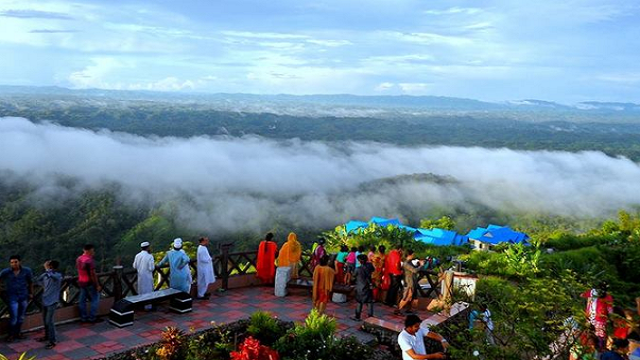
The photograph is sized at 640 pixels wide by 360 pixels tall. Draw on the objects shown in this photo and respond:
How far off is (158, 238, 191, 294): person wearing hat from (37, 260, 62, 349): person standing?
8.40ft

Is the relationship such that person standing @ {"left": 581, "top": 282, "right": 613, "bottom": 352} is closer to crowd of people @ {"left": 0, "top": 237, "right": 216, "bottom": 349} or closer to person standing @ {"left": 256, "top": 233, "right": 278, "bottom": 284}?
person standing @ {"left": 256, "top": 233, "right": 278, "bottom": 284}

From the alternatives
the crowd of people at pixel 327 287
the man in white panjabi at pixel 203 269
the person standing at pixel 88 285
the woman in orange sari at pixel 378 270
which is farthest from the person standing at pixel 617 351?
the person standing at pixel 88 285

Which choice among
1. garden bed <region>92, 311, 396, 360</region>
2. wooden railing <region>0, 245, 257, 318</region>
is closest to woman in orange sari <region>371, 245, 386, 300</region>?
garden bed <region>92, 311, 396, 360</region>

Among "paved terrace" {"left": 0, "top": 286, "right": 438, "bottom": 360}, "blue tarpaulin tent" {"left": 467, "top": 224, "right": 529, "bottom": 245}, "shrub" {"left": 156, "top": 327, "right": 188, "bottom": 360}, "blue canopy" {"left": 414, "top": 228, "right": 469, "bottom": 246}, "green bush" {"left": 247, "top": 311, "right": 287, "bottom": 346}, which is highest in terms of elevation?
"shrub" {"left": 156, "top": 327, "right": 188, "bottom": 360}

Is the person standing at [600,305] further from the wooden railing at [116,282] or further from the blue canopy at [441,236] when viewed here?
the blue canopy at [441,236]

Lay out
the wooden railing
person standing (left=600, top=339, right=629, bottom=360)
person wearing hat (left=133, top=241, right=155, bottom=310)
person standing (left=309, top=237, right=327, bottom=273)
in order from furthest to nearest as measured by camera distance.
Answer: person standing (left=309, top=237, right=327, bottom=273), person wearing hat (left=133, top=241, right=155, bottom=310), the wooden railing, person standing (left=600, top=339, right=629, bottom=360)

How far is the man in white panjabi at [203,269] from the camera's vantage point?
11328 millimetres

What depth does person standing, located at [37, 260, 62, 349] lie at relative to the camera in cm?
851

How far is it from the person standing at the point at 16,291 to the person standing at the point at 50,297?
0.25m

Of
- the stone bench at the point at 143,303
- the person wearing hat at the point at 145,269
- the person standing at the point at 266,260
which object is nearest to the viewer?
the stone bench at the point at 143,303

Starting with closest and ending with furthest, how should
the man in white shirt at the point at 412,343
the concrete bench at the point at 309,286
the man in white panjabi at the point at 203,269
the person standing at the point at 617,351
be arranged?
the person standing at the point at 617,351 → the man in white shirt at the point at 412,343 → the man in white panjabi at the point at 203,269 → the concrete bench at the point at 309,286

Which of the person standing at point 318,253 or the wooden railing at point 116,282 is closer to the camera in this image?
the wooden railing at point 116,282

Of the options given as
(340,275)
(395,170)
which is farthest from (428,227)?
(395,170)

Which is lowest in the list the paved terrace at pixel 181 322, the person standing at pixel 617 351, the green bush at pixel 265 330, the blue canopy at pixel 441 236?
the blue canopy at pixel 441 236
